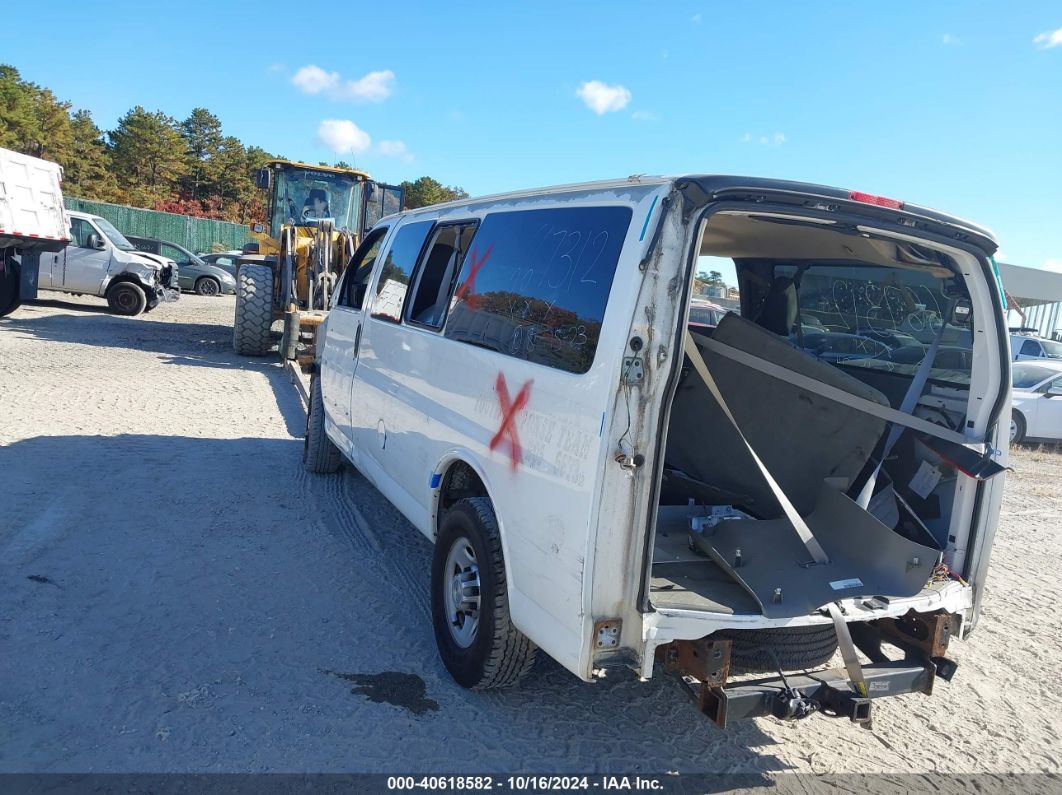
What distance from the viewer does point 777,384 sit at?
4148 millimetres

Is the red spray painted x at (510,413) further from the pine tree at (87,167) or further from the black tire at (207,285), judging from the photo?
the pine tree at (87,167)

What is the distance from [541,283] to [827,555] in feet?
5.66

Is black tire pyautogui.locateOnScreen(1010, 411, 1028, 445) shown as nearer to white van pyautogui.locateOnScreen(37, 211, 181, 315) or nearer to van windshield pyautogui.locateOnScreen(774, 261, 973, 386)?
van windshield pyautogui.locateOnScreen(774, 261, 973, 386)

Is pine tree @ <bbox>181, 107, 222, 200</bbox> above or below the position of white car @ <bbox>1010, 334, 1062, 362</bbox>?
above

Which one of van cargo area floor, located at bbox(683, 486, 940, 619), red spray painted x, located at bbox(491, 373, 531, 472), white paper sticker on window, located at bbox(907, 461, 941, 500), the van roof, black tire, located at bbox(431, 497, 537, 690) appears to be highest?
the van roof

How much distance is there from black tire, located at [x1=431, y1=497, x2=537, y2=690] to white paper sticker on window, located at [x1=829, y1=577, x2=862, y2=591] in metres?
1.28

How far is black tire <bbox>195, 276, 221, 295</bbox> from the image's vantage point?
2662 cm

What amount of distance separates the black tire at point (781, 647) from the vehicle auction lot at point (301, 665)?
492mm

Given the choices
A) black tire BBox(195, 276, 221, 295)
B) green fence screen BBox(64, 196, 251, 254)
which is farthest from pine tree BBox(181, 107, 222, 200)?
black tire BBox(195, 276, 221, 295)

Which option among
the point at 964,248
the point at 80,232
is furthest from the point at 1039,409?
the point at 80,232

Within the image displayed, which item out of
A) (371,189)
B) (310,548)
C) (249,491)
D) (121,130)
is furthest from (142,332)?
(121,130)

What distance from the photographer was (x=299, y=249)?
13.3 metres

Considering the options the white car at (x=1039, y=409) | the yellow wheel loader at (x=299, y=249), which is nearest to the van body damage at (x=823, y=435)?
the yellow wheel loader at (x=299, y=249)

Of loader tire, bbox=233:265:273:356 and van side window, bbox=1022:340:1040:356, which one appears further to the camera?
van side window, bbox=1022:340:1040:356
